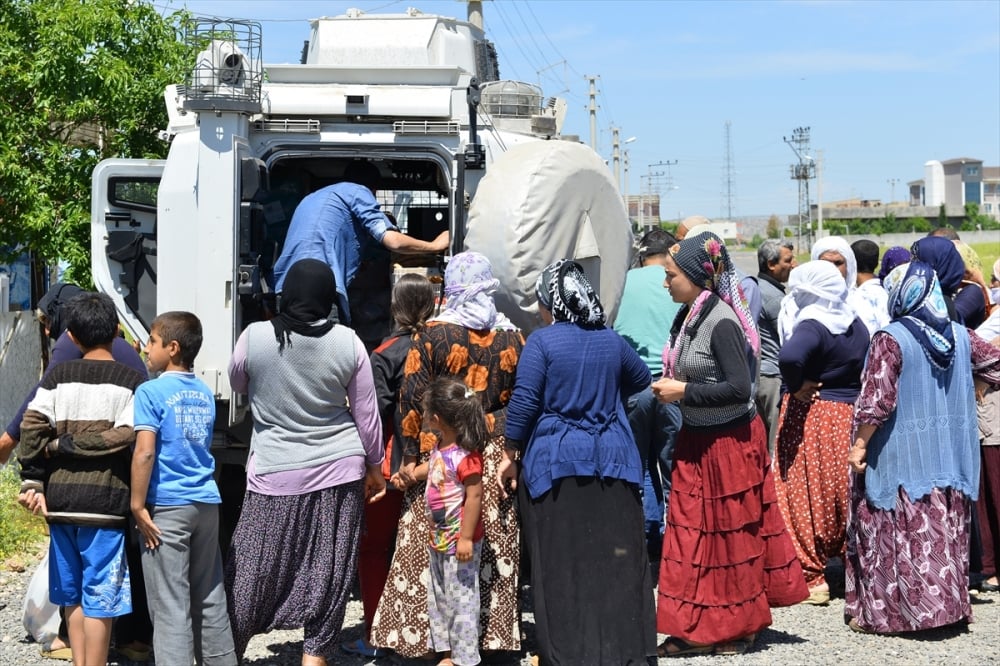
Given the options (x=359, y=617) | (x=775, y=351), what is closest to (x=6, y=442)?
(x=359, y=617)

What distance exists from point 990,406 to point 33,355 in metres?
7.37

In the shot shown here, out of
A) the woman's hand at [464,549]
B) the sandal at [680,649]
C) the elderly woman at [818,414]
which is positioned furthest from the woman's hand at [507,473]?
the elderly woman at [818,414]

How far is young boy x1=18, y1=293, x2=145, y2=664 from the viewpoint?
15.0 feet

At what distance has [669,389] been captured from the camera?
16.6 feet

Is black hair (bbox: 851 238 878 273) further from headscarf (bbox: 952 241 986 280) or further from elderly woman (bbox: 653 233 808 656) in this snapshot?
elderly woman (bbox: 653 233 808 656)

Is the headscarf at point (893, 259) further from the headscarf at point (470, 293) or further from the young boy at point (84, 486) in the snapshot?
the young boy at point (84, 486)

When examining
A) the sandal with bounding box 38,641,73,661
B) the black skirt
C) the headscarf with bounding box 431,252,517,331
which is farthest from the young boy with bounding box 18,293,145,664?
the black skirt

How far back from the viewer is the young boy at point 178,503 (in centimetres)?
452

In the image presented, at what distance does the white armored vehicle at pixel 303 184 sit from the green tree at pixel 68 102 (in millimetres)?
3270

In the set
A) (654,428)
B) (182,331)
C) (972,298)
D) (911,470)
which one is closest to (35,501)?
(182,331)

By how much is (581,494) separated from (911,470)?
1719mm

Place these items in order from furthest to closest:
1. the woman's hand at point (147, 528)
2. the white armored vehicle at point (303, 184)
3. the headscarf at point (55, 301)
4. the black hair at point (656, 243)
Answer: the black hair at point (656, 243)
the headscarf at point (55, 301)
the white armored vehicle at point (303, 184)
the woman's hand at point (147, 528)

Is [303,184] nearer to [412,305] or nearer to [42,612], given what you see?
[412,305]

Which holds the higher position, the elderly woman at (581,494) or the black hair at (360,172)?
the black hair at (360,172)
